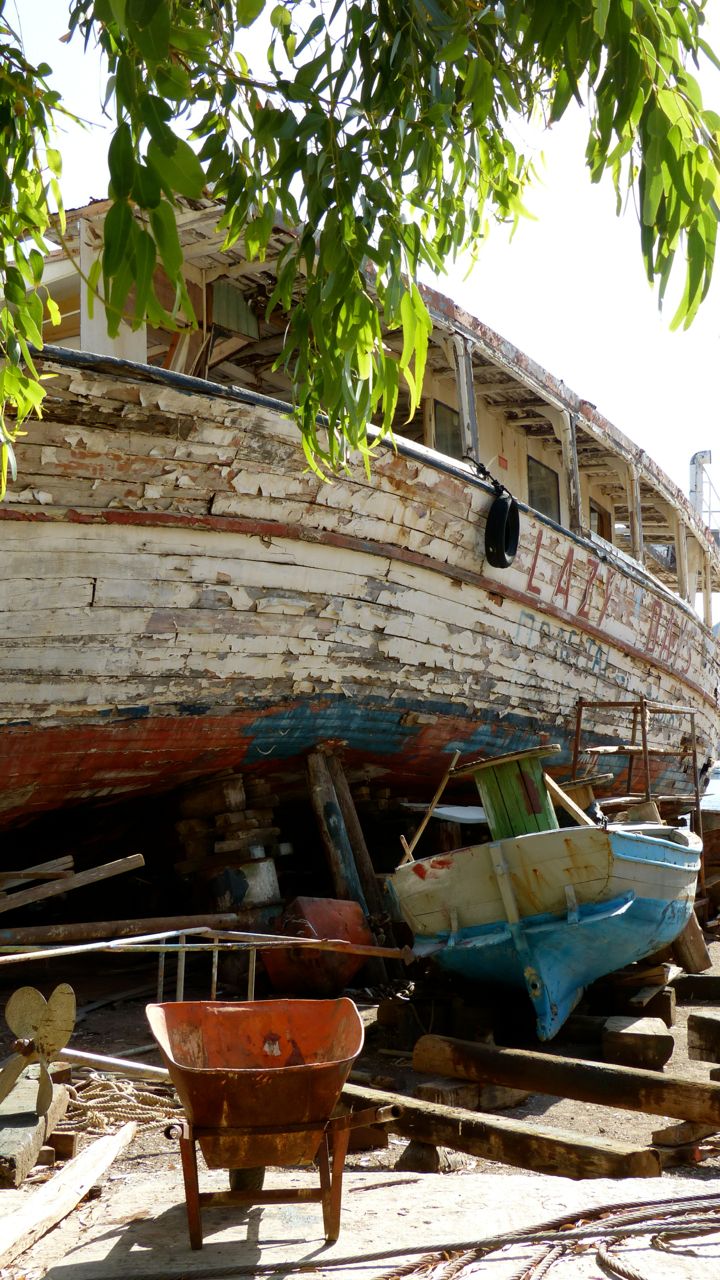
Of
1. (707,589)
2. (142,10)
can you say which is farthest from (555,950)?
(707,589)

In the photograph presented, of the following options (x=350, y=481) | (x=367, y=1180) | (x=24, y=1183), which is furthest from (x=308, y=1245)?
(x=350, y=481)

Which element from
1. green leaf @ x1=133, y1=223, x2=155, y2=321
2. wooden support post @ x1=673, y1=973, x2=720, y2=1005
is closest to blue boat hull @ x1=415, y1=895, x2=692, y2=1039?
wooden support post @ x1=673, y1=973, x2=720, y2=1005

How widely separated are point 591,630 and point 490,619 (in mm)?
1934

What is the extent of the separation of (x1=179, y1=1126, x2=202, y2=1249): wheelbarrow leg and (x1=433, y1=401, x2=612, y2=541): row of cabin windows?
620 centimetres

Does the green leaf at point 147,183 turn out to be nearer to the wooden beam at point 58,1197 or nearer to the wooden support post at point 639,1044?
the wooden beam at point 58,1197

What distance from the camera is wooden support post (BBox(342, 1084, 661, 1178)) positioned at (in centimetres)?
341

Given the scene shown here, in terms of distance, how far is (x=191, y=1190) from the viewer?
277 centimetres

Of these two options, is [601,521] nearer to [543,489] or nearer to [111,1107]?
[543,489]

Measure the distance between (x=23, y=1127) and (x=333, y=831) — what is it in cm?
397

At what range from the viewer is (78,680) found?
227 inches

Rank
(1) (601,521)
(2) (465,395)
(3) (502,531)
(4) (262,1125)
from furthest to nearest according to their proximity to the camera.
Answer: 1. (1) (601,521)
2. (2) (465,395)
3. (3) (502,531)
4. (4) (262,1125)

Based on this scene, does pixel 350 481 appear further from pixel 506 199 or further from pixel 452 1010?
pixel 506 199

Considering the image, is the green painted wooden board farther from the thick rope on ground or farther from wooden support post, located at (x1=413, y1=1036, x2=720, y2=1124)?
the thick rope on ground

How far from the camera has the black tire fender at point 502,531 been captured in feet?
26.2
